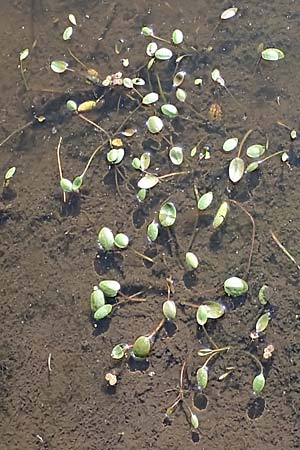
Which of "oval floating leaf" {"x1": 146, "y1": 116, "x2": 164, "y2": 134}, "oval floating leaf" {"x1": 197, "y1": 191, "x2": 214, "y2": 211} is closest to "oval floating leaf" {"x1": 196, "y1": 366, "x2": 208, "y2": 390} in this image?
"oval floating leaf" {"x1": 197, "y1": 191, "x2": 214, "y2": 211}

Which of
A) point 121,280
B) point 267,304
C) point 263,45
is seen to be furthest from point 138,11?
point 267,304

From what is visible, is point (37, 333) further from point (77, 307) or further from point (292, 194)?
point (292, 194)

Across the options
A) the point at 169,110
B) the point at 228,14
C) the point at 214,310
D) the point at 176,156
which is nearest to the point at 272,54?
the point at 228,14

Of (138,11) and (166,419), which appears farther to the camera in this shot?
(138,11)

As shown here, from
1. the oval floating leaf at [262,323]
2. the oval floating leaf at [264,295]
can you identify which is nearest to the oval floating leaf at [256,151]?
the oval floating leaf at [264,295]

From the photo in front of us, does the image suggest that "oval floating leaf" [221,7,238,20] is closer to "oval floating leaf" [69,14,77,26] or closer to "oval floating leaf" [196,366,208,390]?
"oval floating leaf" [69,14,77,26]

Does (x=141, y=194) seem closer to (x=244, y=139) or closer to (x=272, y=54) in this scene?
(x=244, y=139)
